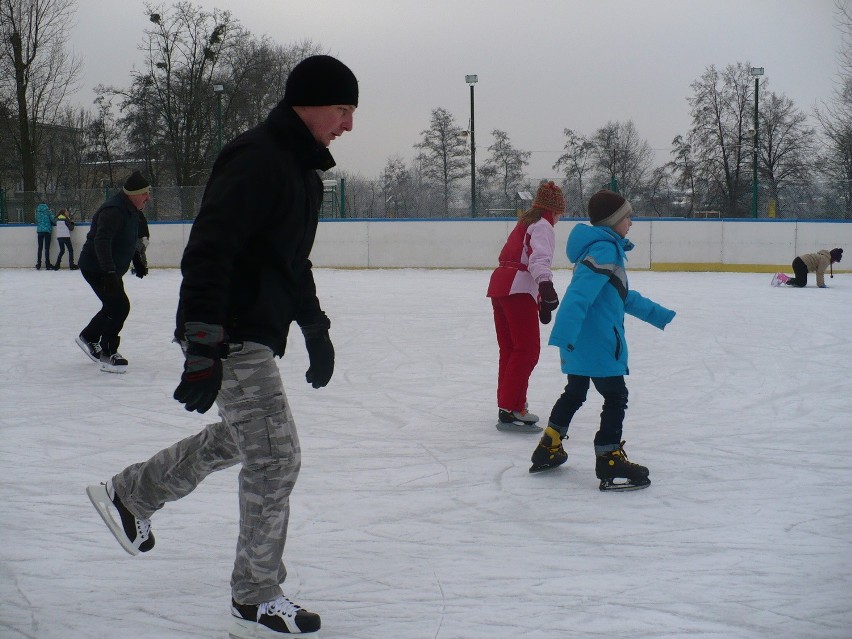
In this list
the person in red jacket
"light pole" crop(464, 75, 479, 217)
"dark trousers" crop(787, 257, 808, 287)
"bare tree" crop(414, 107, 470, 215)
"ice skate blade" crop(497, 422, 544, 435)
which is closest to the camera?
the person in red jacket

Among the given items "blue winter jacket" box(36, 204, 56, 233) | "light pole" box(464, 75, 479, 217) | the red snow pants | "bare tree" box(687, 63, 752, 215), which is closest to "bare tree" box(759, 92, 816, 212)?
"bare tree" box(687, 63, 752, 215)

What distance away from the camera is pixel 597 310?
3.61m

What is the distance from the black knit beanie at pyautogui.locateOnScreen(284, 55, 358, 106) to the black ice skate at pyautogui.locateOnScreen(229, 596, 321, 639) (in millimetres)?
1238

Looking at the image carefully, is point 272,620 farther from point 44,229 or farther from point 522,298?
point 44,229

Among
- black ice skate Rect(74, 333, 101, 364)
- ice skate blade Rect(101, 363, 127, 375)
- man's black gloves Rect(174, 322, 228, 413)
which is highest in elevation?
man's black gloves Rect(174, 322, 228, 413)

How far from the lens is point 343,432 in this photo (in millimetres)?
4621

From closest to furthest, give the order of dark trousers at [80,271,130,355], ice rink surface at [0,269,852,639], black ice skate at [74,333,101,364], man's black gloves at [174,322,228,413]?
man's black gloves at [174,322,228,413] < ice rink surface at [0,269,852,639] < dark trousers at [80,271,130,355] < black ice skate at [74,333,101,364]

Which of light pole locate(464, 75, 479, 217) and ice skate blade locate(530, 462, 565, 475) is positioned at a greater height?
light pole locate(464, 75, 479, 217)

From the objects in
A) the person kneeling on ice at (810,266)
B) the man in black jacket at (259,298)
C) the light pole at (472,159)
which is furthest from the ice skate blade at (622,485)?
the light pole at (472,159)

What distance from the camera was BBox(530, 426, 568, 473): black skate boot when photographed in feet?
12.6

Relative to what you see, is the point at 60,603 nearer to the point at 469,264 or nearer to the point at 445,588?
the point at 445,588

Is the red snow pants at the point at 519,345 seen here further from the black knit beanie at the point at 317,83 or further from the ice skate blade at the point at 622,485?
the black knit beanie at the point at 317,83

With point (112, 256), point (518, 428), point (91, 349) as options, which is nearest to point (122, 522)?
point (518, 428)

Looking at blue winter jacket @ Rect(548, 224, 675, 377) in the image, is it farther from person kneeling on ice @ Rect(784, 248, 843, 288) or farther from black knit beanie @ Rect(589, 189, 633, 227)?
person kneeling on ice @ Rect(784, 248, 843, 288)
